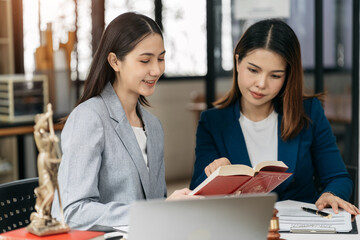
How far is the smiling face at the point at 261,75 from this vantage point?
206 cm

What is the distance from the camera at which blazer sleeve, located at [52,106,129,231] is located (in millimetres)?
1576

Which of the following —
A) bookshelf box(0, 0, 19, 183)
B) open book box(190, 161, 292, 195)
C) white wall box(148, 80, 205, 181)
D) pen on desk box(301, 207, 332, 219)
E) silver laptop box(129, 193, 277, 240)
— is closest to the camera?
silver laptop box(129, 193, 277, 240)

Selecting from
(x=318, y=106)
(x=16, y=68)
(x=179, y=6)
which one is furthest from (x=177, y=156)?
(x=318, y=106)

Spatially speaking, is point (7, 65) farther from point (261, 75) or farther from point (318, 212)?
point (318, 212)

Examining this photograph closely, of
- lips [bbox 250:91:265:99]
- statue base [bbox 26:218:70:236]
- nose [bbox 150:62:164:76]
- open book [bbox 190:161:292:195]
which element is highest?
nose [bbox 150:62:164:76]

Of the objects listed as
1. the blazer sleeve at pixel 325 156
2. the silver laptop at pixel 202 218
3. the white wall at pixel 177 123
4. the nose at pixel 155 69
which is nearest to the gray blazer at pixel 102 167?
the nose at pixel 155 69

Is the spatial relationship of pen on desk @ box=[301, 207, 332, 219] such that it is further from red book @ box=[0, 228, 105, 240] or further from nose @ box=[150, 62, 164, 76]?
red book @ box=[0, 228, 105, 240]

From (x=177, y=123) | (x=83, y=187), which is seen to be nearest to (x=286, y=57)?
(x=83, y=187)

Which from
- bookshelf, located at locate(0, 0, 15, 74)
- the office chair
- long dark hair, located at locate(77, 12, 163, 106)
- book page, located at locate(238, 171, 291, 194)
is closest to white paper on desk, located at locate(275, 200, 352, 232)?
book page, located at locate(238, 171, 291, 194)

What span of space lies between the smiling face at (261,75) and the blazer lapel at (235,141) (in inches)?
5.0

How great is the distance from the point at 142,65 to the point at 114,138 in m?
0.25

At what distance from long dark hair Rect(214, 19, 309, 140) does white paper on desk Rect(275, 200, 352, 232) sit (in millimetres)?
417

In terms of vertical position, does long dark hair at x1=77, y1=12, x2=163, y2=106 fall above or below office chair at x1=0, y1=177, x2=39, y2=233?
above

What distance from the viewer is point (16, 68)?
4.50m
